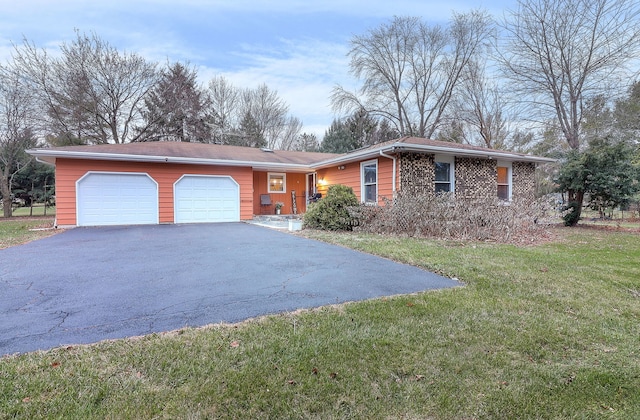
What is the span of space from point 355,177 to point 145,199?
293 inches

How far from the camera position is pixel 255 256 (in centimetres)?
550

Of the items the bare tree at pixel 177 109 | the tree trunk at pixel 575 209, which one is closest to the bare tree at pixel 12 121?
the bare tree at pixel 177 109

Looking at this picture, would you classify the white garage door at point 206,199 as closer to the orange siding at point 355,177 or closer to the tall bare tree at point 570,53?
the orange siding at point 355,177

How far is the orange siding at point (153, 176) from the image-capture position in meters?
9.55

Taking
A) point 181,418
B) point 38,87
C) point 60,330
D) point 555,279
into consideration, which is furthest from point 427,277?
point 38,87

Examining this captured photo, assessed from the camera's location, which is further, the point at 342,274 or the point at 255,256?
the point at 255,256

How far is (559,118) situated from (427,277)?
46.1 feet

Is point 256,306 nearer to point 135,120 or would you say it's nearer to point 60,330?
point 60,330

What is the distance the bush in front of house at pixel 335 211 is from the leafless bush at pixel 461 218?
115 cm

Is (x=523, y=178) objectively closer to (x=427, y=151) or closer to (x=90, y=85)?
(x=427, y=151)

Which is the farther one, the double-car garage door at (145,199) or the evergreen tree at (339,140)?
the evergreen tree at (339,140)

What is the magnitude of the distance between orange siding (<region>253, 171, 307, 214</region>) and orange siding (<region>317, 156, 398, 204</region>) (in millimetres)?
1224

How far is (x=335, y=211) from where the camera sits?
30.2ft

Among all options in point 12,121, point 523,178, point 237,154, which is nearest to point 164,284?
point 237,154
